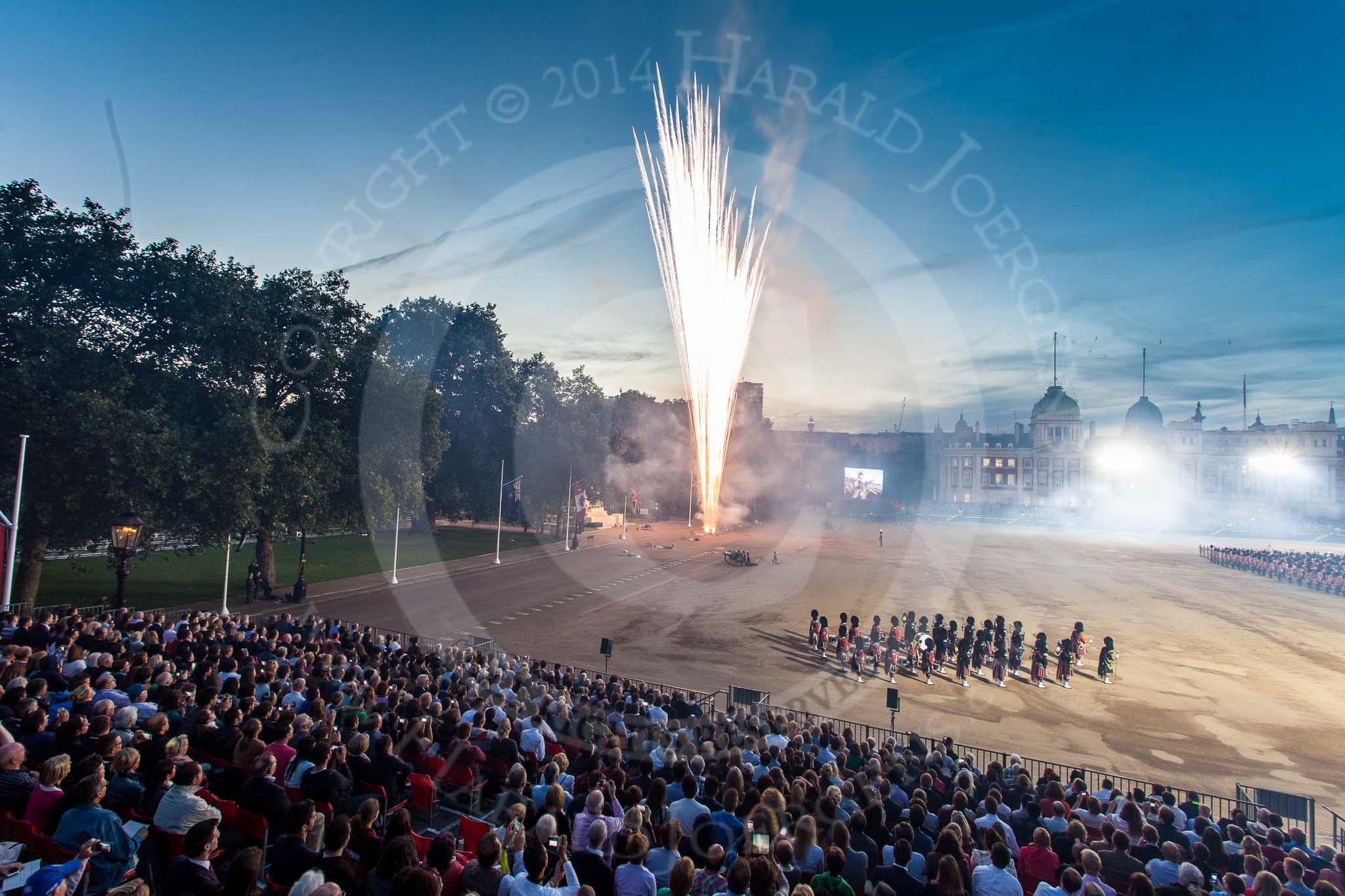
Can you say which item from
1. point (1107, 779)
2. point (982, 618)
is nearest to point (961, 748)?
point (1107, 779)

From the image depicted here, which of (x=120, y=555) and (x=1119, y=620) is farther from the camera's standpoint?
(x=1119, y=620)

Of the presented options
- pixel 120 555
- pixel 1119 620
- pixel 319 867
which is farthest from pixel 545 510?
pixel 319 867

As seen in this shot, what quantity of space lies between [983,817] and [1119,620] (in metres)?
26.4

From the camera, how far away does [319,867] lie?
4.54 metres

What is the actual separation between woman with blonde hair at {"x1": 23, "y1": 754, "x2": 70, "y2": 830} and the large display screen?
98968 mm

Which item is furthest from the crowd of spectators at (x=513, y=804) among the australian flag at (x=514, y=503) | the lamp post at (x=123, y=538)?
the australian flag at (x=514, y=503)

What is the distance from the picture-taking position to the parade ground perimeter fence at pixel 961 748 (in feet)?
34.0

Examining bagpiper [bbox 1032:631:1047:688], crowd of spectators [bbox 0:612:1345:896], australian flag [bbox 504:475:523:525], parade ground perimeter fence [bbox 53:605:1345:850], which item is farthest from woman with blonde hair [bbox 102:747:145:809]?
australian flag [bbox 504:475:523:525]

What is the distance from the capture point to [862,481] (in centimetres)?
10056

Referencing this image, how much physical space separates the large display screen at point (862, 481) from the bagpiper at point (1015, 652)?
78.9 meters

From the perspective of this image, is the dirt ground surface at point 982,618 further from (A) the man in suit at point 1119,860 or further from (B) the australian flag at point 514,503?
(A) the man in suit at point 1119,860

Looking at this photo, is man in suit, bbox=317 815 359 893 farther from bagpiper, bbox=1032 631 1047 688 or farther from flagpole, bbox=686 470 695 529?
flagpole, bbox=686 470 695 529

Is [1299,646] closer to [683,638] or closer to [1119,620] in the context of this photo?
[1119,620]

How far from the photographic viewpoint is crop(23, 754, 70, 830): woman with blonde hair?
5.16 metres
